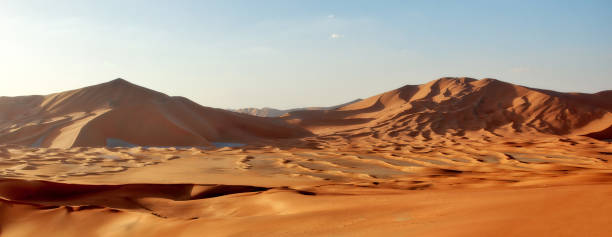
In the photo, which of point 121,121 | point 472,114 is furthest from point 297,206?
point 472,114

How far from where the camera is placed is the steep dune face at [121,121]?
17.4m

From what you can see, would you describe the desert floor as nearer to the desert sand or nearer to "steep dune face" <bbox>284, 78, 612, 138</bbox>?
the desert sand

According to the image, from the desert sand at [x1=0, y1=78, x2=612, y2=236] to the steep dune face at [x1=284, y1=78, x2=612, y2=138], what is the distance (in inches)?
9.5

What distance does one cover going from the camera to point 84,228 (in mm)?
3299

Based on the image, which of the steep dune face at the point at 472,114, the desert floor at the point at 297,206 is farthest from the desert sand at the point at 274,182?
the steep dune face at the point at 472,114

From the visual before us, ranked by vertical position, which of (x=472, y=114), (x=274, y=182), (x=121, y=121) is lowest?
(x=274, y=182)

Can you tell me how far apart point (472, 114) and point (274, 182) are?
21.6m

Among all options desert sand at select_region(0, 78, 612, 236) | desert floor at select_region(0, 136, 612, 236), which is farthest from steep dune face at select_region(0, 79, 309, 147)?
desert floor at select_region(0, 136, 612, 236)

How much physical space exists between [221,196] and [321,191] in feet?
3.60

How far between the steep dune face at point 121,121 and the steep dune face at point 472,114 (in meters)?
4.96

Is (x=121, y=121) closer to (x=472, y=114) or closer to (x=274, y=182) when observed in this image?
(x=274, y=182)

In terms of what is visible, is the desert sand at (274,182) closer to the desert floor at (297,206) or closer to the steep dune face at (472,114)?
the desert floor at (297,206)

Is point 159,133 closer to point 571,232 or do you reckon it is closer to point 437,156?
point 437,156

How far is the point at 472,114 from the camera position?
24734 mm
